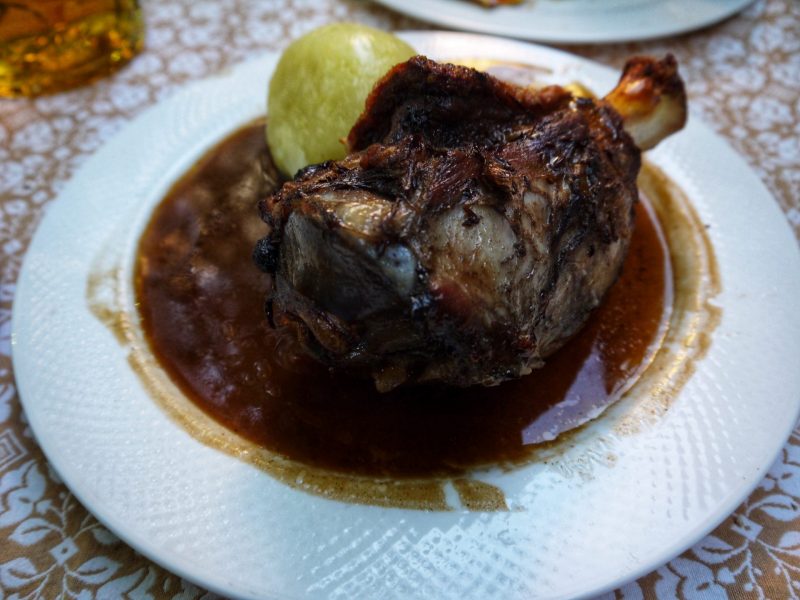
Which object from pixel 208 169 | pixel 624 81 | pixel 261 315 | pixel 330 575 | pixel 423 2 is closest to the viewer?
pixel 330 575

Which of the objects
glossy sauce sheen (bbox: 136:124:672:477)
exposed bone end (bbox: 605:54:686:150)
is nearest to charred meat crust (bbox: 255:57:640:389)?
glossy sauce sheen (bbox: 136:124:672:477)

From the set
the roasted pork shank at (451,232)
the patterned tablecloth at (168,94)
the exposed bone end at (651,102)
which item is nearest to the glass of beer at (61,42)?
the patterned tablecloth at (168,94)

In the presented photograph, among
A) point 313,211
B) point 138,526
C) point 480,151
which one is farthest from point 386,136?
point 138,526

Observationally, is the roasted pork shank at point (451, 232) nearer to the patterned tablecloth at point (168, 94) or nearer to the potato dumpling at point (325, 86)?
the potato dumpling at point (325, 86)

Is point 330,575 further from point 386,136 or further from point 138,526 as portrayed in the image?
point 386,136

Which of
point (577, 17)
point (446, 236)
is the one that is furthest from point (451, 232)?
point (577, 17)

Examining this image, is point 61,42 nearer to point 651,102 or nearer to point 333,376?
point 333,376
